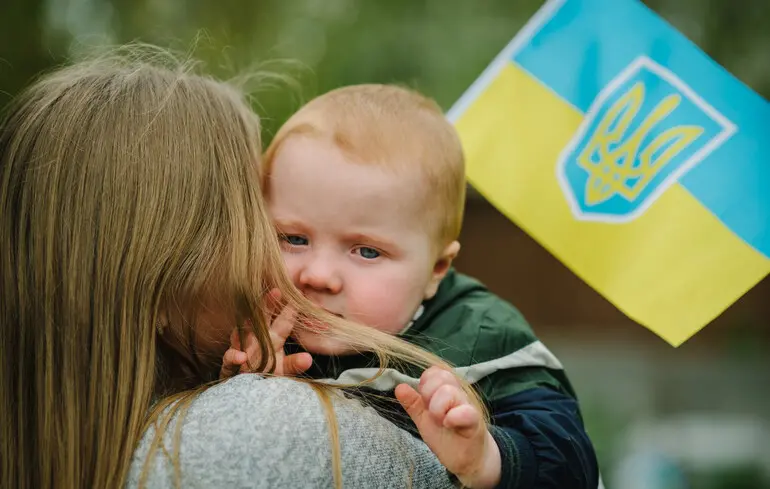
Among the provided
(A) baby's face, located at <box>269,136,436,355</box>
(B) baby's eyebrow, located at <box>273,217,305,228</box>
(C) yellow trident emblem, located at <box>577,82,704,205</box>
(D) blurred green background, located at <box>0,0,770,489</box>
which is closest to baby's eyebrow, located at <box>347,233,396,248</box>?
(A) baby's face, located at <box>269,136,436,355</box>

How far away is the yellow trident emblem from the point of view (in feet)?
6.26

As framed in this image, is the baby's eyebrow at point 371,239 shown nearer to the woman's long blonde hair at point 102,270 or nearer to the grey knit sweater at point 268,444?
the woman's long blonde hair at point 102,270

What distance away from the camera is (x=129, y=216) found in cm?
153

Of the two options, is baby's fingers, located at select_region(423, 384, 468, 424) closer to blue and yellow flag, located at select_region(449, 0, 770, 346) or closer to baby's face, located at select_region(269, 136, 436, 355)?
baby's face, located at select_region(269, 136, 436, 355)

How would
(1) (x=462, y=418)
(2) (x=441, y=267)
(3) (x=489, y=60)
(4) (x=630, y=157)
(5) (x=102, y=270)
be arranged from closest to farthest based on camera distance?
1. (1) (x=462, y=418)
2. (5) (x=102, y=270)
3. (4) (x=630, y=157)
4. (2) (x=441, y=267)
5. (3) (x=489, y=60)

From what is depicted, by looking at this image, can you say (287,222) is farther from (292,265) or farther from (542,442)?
(542,442)

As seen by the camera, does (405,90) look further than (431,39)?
No

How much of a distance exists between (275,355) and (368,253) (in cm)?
35

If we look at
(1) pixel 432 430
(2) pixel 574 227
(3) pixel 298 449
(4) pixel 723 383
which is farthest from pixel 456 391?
(4) pixel 723 383

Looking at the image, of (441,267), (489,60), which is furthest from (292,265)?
(489,60)

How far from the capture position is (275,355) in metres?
1.58

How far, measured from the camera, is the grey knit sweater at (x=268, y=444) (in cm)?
136

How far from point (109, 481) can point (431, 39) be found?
4794 mm

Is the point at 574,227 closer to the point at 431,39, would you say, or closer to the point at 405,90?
the point at 405,90
